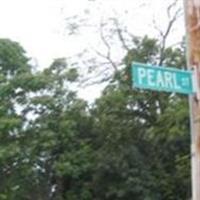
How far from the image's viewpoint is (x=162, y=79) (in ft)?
12.9

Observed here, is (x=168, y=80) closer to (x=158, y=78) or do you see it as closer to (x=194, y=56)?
(x=158, y=78)

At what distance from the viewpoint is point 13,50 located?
2136 centimetres

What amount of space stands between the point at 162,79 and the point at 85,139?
17.2m

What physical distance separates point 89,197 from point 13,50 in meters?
5.48

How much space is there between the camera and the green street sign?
3.87 m

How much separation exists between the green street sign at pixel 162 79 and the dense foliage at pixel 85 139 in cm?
1484

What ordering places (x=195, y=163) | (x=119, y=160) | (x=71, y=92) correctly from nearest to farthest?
(x=195, y=163) → (x=119, y=160) → (x=71, y=92)

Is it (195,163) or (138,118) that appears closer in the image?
(195,163)

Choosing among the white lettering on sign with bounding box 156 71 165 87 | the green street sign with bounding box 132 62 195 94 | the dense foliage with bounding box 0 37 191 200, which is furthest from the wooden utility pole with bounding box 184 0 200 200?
the dense foliage with bounding box 0 37 191 200

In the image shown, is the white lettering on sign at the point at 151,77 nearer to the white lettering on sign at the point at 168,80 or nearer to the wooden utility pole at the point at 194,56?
the white lettering on sign at the point at 168,80

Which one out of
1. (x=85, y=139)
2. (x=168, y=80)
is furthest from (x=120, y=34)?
(x=168, y=80)

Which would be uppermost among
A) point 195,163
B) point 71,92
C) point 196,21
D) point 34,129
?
point 71,92

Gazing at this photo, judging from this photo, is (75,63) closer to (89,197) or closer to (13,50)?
(13,50)

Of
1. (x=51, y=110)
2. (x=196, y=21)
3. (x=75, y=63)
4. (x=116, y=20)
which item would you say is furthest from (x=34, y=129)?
(x=196, y=21)
